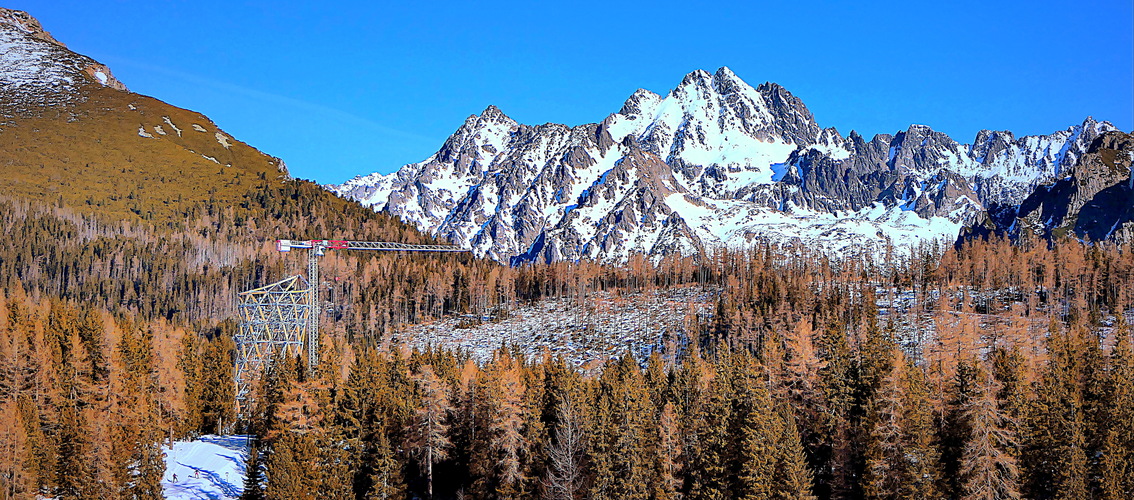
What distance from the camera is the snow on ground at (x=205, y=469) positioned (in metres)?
76.1

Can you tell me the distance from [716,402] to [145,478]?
4433 cm

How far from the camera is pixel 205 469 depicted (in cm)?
8075

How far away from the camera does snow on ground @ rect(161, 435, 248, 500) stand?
76125 mm

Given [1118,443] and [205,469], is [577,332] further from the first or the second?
[1118,443]

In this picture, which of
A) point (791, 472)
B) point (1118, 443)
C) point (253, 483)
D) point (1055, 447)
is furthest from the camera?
point (253, 483)

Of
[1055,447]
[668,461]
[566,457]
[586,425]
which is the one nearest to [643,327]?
[586,425]

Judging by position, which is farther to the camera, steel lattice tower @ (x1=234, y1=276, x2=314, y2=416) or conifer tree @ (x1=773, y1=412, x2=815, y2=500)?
steel lattice tower @ (x1=234, y1=276, x2=314, y2=416)

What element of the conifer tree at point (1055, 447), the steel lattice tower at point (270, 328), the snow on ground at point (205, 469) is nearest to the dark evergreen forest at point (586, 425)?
the conifer tree at point (1055, 447)

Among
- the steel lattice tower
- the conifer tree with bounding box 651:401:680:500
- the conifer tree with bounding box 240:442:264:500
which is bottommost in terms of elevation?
the conifer tree with bounding box 240:442:264:500

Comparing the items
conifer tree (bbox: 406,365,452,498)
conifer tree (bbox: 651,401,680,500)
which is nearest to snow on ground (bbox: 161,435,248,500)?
conifer tree (bbox: 406,365,452,498)

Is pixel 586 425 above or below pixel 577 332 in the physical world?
below

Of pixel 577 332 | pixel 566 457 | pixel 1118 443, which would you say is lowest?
pixel 566 457

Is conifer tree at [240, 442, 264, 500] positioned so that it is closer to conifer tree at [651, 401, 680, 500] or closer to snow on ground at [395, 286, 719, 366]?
conifer tree at [651, 401, 680, 500]

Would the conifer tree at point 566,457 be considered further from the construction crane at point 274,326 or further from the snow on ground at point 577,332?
the snow on ground at point 577,332
